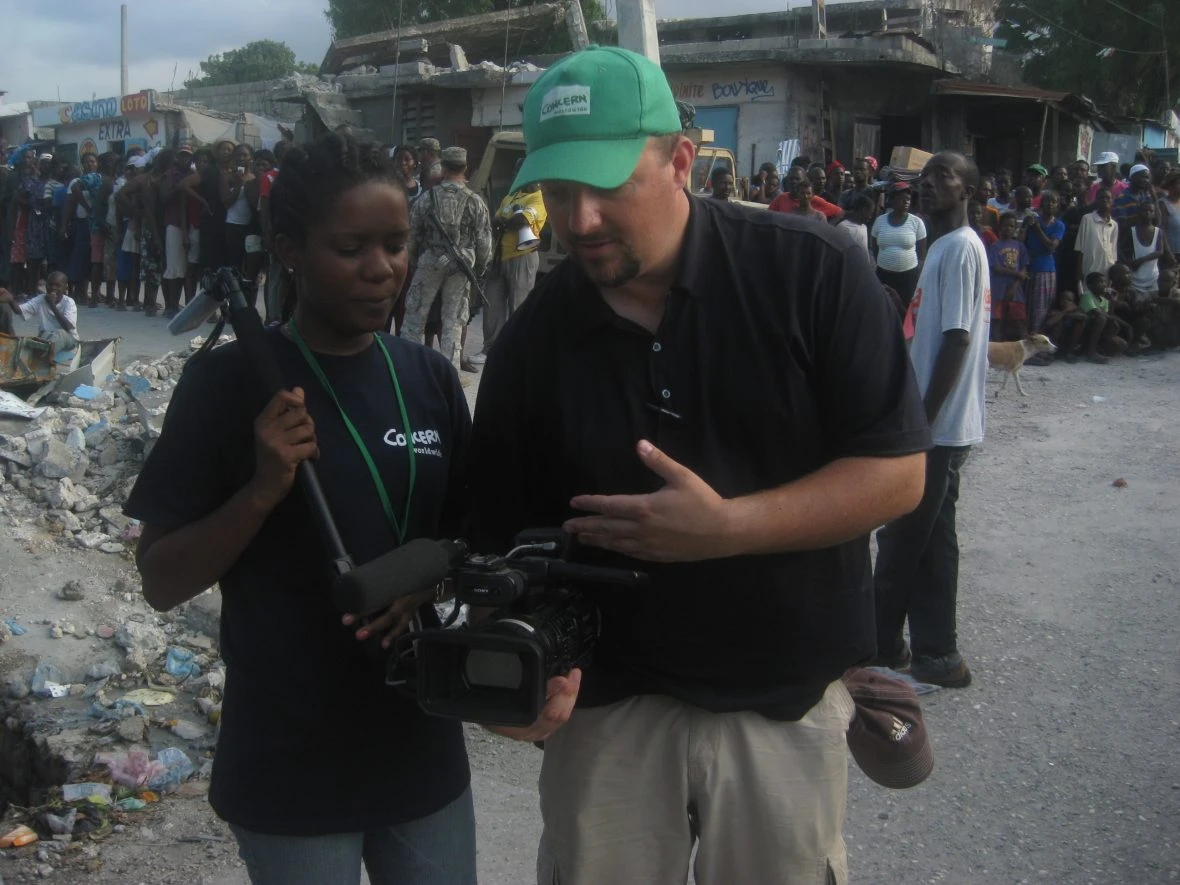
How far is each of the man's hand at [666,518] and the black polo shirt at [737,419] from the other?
17 centimetres

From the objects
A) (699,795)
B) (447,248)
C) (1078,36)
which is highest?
(1078,36)

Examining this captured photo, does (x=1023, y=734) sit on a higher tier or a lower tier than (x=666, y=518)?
lower

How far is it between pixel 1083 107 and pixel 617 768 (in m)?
23.4

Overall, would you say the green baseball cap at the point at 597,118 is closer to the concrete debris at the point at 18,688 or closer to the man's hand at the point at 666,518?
the man's hand at the point at 666,518

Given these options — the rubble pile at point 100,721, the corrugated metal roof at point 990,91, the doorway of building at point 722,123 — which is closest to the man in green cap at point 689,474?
the rubble pile at point 100,721

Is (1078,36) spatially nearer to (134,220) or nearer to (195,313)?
(134,220)

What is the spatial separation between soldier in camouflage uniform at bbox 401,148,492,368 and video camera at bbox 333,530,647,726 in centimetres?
680

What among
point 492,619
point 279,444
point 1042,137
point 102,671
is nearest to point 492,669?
point 492,619

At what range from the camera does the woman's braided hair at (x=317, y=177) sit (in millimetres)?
1852

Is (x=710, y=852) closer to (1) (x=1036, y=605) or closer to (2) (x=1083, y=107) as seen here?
(1) (x=1036, y=605)

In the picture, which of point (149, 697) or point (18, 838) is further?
point (149, 697)

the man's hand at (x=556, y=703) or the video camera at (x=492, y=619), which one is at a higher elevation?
the video camera at (x=492, y=619)

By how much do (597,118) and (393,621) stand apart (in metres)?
0.84

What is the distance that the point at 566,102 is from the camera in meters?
1.73
